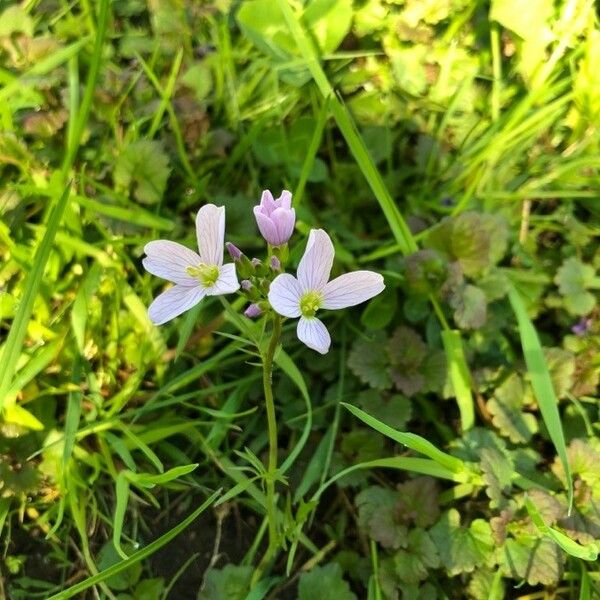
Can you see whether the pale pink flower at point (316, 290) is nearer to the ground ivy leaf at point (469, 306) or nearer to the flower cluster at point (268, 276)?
the flower cluster at point (268, 276)

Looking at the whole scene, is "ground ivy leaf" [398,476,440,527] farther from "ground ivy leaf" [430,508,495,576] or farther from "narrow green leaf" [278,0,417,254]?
"narrow green leaf" [278,0,417,254]

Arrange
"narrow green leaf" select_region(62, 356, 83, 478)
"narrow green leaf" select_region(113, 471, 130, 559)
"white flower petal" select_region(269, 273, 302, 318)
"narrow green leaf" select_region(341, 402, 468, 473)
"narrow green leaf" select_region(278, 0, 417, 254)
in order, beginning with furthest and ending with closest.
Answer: "narrow green leaf" select_region(278, 0, 417, 254)
"narrow green leaf" select_region(62, 356, 83, 478)
"narrow green leaf" select_region(113, 471, 130, 559)
"narrow green leaf" select_region(341, 402, 468, 473)
"white flower petal" select_region(269, 273, 302, 318)

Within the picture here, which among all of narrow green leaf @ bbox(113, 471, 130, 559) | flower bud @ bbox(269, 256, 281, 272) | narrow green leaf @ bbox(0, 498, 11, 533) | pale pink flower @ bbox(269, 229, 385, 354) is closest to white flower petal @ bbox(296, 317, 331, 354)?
pale pink flower @ bbox(269, 229, 385, 354)

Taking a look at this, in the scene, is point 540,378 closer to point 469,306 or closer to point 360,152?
point 469,306

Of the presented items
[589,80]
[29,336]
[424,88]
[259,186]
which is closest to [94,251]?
[29,336]

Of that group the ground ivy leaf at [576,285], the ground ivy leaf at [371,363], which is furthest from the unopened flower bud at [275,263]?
the ground ivy leaf at [576,285]

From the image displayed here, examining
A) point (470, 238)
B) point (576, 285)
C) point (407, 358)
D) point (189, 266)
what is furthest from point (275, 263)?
point (576, 285)
